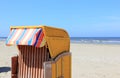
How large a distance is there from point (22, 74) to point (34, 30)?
3.52 ft

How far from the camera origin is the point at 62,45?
483cm

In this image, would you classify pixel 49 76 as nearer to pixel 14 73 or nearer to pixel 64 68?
pixel 64 68

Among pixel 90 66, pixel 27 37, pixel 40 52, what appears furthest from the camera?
pixel 90 66

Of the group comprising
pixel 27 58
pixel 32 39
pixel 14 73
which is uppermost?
pixel 32 39

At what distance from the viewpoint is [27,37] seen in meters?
4.33

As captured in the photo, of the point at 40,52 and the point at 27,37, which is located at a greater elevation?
the point at 27,37

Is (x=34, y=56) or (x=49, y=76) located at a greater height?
(x=34, y=56)

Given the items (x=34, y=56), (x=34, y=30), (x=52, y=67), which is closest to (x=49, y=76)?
(x=52, y=67)

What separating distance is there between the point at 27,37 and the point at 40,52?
391 mm

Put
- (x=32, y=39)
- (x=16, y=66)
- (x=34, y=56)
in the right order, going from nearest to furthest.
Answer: (x=32, y=39) → (x=34, y=56) → (x=16, y=66)

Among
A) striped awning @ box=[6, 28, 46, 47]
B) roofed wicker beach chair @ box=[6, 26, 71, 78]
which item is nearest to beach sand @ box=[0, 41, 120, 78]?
roofed wicker beach chair @ box=[6, 26, 71, 78]

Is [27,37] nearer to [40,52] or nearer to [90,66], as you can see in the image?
[40,52]

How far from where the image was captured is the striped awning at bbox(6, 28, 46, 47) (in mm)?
4168

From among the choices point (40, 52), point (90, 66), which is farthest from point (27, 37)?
point (90, 66)
